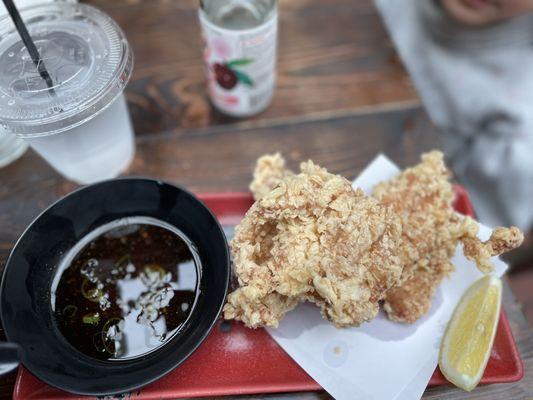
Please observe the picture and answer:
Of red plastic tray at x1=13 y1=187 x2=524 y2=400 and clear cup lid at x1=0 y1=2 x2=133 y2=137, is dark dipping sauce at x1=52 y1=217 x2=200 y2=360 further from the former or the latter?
clear cup lid at x1=0 y1=2 x2=133 y2=137

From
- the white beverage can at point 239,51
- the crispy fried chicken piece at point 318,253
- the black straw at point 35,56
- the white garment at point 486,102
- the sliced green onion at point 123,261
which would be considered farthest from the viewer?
the white garment at point 486,102

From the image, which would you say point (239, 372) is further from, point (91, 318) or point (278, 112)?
point (278, 112)

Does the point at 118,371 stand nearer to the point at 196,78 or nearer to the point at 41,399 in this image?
the point at 41,399

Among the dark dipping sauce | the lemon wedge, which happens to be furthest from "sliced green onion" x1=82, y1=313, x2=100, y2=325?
the lemon wedge

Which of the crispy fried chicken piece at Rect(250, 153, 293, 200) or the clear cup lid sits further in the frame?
the crispy fried chicken piece at Rect(250, 153, 293, 200)

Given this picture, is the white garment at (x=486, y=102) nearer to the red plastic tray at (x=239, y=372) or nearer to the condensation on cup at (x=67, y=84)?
the red plastic tray at (x=239, y=372)

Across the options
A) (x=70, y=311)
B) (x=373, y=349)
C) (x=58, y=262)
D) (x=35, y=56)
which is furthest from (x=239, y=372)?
(x=35, y=56)

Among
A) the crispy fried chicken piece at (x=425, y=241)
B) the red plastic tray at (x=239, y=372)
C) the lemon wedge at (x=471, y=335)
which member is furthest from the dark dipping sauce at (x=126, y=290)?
the lemon wedge at (x=471, y=335)
